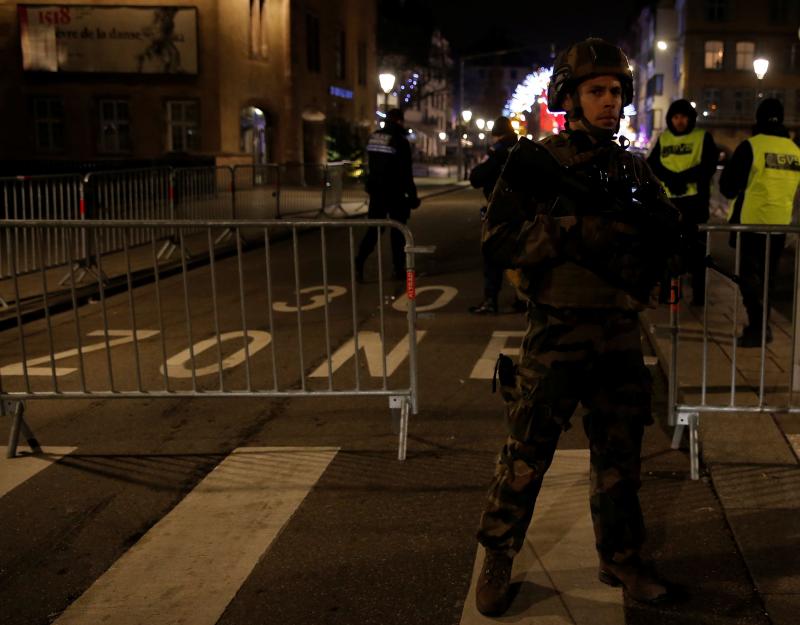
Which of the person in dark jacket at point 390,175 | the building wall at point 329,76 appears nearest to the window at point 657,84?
the building wall at point 329,76

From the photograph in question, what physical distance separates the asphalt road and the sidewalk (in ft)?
0.33

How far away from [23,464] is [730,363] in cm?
468

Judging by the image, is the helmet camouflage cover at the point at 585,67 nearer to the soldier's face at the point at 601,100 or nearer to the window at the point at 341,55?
the soldier's face at the point at 601,100

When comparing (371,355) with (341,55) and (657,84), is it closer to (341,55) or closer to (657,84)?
(341,55)

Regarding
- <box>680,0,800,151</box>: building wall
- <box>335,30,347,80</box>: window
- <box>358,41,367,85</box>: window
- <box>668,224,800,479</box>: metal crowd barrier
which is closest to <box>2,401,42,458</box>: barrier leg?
<box>668,224,800,479</box>: metal crowd barrier

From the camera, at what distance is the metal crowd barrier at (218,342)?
5906mm

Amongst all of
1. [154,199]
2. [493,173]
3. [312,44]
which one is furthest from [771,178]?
[312,44]

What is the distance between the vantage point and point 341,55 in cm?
4478

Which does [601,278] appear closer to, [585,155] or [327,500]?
[585,155]

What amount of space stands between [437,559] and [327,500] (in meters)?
0.91

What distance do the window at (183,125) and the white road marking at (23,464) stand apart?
28.5 meters

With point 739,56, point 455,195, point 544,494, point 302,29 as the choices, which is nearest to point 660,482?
point 544,494

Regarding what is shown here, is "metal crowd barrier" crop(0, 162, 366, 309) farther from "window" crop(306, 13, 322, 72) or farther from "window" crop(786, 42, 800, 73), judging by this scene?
"window" crop(786, 42, 800, 73)

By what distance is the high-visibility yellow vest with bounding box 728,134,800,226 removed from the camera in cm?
801
